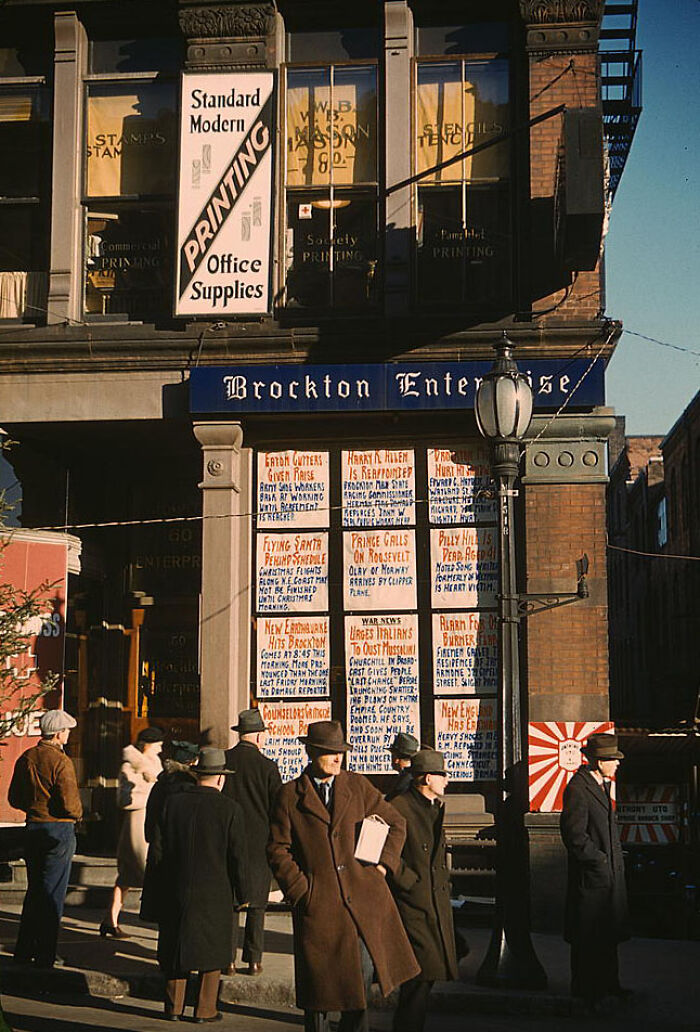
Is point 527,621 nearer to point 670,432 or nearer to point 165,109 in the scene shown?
point 165,109

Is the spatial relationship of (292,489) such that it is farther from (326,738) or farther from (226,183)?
(326,738)

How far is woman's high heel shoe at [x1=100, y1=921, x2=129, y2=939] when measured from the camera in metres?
11.5

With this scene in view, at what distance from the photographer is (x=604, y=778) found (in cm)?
970

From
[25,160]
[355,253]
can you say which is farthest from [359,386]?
[25,160]

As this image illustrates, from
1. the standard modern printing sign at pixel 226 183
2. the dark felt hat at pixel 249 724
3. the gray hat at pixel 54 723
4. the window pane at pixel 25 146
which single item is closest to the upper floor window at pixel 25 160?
the window pane at pixel 25 146

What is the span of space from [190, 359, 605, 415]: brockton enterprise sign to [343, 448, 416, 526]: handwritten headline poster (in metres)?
0.76

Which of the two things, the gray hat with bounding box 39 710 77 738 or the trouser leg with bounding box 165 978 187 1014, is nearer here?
the trouser leg with bounding box 165 978 187 1014

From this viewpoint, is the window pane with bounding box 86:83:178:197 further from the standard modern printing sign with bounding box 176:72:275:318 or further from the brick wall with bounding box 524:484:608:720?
the brick wall with bounding box 524:484:608:720

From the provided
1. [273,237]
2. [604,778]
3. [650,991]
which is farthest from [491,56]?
[650,991]

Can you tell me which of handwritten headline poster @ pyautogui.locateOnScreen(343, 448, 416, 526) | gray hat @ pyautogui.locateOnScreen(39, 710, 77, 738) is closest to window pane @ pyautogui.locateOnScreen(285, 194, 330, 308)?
handwritten headline poster @ pyautogui.locateOnScreen(343, 448, 416, 526)

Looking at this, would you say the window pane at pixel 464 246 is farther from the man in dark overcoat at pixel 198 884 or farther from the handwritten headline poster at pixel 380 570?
the man in dark overcoat at pixel 198 884

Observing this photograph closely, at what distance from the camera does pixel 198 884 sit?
336 inches

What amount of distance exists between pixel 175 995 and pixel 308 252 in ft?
29.9

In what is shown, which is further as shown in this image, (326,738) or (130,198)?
(130,198)
